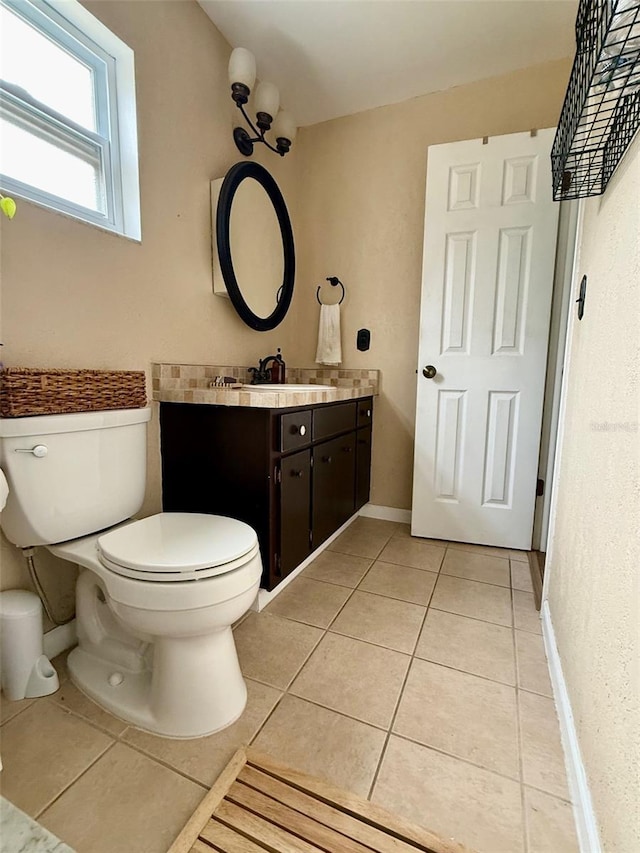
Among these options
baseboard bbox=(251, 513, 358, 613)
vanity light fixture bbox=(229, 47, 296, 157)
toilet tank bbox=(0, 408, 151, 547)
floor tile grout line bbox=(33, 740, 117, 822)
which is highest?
vanity light fixture bbox=(229, 47, 296, 157)

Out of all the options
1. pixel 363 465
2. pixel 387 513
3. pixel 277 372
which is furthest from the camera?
pixel 387 513

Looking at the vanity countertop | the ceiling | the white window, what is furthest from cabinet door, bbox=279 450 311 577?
the ceiling

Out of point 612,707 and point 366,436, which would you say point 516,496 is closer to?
point 366,436

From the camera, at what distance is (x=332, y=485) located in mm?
1974

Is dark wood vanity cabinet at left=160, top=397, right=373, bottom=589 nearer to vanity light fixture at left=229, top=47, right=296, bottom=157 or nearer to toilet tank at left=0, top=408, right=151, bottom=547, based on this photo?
toilet tank at left=0, top=408, right=151, bottom=547

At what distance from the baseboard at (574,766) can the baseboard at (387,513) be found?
122 centimetres

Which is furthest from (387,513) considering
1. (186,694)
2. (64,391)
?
(64,391)

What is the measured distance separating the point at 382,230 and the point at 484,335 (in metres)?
0.91

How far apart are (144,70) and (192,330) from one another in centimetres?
93

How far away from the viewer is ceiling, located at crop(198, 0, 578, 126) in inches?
66.6

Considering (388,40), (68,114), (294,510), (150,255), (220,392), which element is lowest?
(294,510)

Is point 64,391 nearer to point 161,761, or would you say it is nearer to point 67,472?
point 67,472

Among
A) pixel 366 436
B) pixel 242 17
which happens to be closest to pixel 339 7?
pixel 242 17

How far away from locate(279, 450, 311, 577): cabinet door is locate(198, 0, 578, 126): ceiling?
1.88 meters
